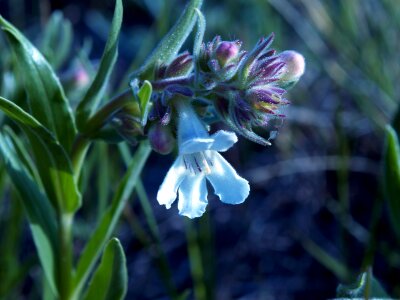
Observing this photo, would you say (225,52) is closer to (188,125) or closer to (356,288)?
(188,125)

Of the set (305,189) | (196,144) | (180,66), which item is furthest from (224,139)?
(305,189)

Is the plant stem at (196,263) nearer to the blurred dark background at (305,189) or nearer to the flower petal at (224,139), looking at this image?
the blurred dark background at (305,189)

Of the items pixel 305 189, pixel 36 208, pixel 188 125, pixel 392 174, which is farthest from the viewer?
pixel 305 189

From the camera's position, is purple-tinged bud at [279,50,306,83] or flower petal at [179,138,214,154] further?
purple-tinged bud at [279,50,306,83]

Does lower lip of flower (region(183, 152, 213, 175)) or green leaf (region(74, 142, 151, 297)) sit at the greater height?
lower lip of flower (region(183, 152, 213, 175))

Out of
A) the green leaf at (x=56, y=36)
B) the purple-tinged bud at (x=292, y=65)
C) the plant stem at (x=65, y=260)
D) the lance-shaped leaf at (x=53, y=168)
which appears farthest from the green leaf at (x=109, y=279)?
the green leaf at (x=56, y=36)

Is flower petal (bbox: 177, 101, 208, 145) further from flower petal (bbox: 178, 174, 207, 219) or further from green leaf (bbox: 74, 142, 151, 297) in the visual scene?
green leaf (bbox: 74, 142, 151, 297)

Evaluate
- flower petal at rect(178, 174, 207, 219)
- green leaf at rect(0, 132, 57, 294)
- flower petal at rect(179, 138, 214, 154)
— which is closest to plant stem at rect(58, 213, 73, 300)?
green leaf at rect(0, 132, 57, 294)

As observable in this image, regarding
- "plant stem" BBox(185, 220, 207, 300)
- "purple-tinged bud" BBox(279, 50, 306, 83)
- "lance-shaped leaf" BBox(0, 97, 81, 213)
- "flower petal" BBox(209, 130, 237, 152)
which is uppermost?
"purple-tinged bud" BBox(279, 50, 306, 83)
